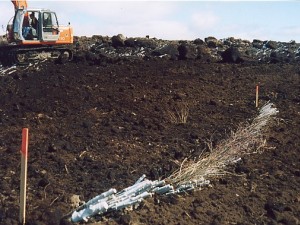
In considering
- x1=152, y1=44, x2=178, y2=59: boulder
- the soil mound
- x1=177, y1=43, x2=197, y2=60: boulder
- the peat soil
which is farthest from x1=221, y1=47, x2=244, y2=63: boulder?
the peat soil

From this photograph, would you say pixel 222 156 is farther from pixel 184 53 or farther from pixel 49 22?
pixel 49 22

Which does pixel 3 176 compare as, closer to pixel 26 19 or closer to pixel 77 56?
pixel 77 56

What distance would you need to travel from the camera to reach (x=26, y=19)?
1684cm

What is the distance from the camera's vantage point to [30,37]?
16.5 metres

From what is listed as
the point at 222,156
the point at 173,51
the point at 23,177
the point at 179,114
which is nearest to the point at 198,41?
the point at 173,51

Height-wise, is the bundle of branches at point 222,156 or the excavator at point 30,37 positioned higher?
the excavator at point 30,37

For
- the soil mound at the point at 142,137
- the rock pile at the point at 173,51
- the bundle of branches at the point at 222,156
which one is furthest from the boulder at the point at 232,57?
the bundle of branches at the point at 222,156

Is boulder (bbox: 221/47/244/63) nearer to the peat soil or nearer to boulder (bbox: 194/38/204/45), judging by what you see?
the peat soil

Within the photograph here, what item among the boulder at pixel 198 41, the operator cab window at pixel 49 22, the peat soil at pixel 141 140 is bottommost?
the peat soil at pixel 141 140

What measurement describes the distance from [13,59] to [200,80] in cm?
692

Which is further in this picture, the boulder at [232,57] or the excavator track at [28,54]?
the boulder at [232,57]

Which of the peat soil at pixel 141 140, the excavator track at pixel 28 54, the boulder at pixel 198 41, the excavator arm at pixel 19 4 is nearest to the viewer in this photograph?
the peat soil at pixel 141 140

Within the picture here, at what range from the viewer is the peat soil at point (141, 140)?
4.98 metres

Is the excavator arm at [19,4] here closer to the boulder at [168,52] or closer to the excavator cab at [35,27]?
the excavator cab at [35,27]
